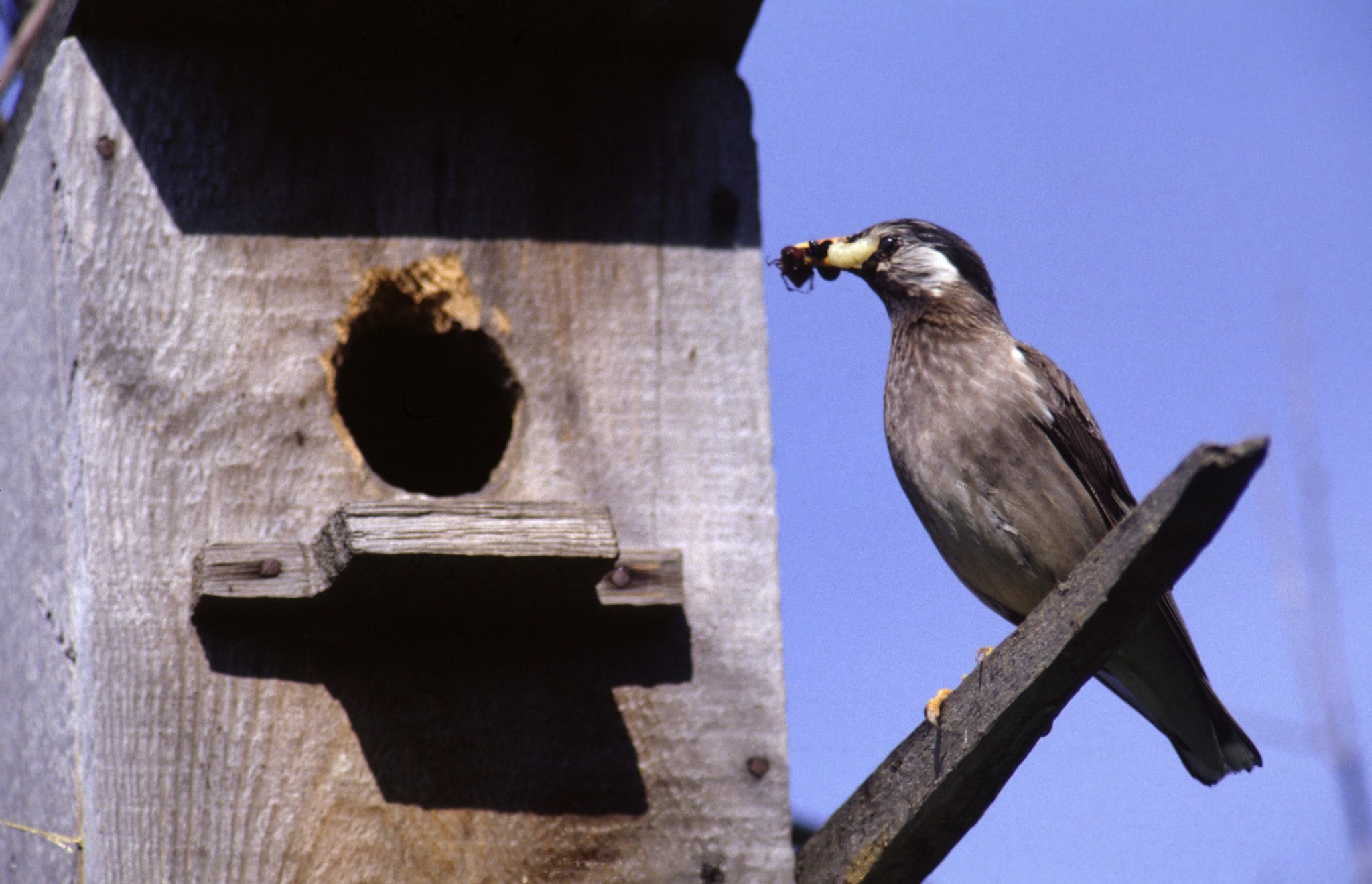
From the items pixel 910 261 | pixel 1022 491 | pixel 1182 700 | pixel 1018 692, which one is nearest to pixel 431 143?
pixel 910 261

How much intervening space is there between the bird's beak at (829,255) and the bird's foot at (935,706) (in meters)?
1.11

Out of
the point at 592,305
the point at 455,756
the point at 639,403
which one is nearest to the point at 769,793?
the point at 455,756

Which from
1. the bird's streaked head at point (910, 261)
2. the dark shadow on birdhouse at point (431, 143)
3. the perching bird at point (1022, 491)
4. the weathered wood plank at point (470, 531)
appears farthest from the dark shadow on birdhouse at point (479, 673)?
the bird's streaked head at point (910, 261)

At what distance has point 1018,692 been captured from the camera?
237cm

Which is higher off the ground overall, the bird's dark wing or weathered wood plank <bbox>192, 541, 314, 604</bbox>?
the bird's dark wing

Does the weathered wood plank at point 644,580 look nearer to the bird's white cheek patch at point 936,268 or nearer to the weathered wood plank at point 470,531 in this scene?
the weathered wood plank at point 470,531

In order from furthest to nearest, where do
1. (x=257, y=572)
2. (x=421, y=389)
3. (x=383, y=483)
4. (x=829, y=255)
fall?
(x=421, y=389) → (x=829, y=255) → (x=383, y=483) → (x=257, y=572)

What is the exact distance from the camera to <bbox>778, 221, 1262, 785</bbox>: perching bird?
125 inches

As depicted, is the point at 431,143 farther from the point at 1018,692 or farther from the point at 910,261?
the point at 1018,692

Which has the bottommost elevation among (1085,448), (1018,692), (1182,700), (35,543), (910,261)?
(1018,692)

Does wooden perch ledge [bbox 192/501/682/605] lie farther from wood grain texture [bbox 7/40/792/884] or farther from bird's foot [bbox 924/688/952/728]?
bird's foot [bbox 924/688/952/728]

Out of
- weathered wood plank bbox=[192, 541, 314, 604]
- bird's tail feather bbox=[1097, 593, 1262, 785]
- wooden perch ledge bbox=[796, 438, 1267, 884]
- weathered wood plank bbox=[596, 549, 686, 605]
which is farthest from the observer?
bird's tail feather bbox=[1097, 593, 1262, 785]

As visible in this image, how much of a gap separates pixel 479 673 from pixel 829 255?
138 cm

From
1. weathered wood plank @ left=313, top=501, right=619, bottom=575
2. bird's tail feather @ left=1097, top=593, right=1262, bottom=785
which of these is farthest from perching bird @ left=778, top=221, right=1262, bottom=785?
weathered wood plank @ left=313, top=501, right=619, bottom=575
